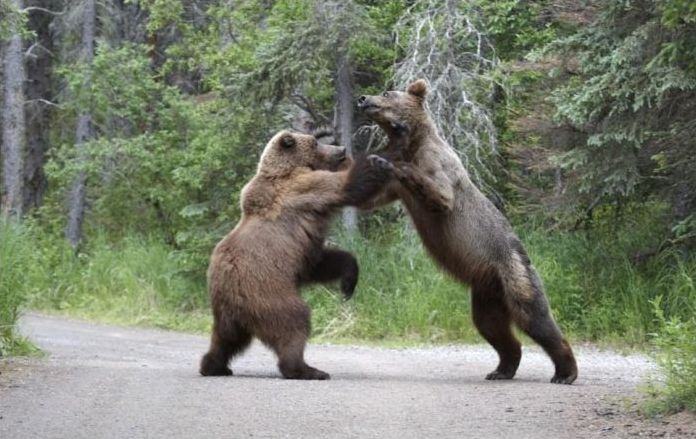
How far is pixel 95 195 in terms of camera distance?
29562mm

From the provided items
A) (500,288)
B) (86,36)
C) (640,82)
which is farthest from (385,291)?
(86,36)

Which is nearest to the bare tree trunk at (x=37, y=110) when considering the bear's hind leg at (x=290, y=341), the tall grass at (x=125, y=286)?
the tall grass at (x=125, y=286)

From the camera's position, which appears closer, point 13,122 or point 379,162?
point 379,162

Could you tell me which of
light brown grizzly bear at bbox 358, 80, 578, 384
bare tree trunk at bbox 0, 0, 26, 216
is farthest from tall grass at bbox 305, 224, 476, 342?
bare tree trunk at bbox 0, 0, 26, 216

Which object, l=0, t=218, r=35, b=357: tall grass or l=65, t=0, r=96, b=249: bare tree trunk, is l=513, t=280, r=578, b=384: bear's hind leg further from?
l=65, t=0, r=96, b=249: bare tree trunk

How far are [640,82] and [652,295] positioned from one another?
2.72 metres

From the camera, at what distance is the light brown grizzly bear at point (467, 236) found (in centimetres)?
1012

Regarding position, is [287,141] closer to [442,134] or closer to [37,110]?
[442,134]

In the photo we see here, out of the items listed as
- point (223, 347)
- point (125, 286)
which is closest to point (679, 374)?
point (223, 347)

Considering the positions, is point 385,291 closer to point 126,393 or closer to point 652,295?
point 652,295

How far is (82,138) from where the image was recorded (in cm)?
2786

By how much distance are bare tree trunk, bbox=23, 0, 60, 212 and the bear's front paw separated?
76.3 ft

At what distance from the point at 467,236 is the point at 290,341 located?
1.72 metres

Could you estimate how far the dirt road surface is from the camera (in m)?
7.41
